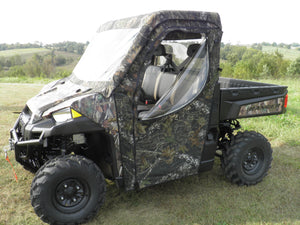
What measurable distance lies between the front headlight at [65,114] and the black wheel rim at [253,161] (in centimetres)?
243

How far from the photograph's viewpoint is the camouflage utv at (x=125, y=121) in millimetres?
2967

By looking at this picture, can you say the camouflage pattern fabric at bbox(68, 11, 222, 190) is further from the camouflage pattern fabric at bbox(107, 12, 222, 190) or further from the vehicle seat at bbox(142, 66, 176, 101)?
the vehicle seat at bbox(142, 66, 176, 101)

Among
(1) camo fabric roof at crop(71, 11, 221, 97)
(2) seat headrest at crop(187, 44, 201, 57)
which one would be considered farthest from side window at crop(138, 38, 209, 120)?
(1) camo fabric roof at crop(71, 11, 221, 97)

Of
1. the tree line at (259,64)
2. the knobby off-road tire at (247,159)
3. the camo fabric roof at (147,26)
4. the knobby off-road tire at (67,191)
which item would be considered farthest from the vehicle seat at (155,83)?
the tree line at (259,64)

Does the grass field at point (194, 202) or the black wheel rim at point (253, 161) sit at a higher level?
the black wheel rim at point (253, 161)

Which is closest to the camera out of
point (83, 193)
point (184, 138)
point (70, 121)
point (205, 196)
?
point (70, 121)

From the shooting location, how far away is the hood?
3.07 meters

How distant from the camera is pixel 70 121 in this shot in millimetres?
2898

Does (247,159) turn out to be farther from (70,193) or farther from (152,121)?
(70,193)

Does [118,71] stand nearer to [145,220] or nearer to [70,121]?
[70,121]

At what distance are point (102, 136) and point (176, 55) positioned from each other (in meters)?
1.72

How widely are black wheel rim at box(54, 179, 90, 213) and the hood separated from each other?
2.49ft

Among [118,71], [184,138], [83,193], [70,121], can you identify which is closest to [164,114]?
[184,138]

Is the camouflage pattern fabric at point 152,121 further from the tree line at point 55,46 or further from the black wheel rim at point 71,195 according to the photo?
the tree line at point 55,46
